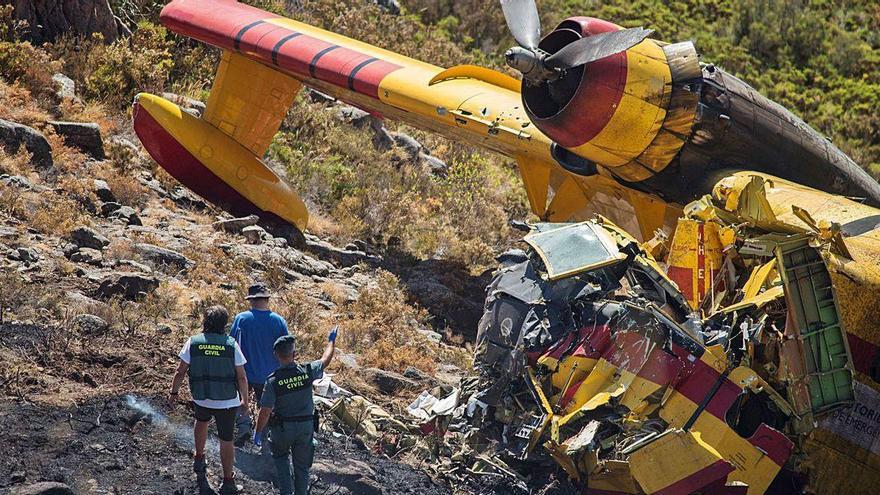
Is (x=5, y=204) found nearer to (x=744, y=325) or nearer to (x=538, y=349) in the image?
(x=538, y=349)

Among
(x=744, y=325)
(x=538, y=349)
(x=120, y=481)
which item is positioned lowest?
(x=120, y=481)

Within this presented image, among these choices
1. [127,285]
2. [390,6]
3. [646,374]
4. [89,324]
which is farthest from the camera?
[390,6]

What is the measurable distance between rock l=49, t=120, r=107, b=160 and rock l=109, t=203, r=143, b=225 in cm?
179

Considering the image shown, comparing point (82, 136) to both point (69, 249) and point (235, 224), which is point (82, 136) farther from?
point (69, 249)

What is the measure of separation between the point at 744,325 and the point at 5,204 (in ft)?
25.7

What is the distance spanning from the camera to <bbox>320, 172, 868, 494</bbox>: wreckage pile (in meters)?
8.31

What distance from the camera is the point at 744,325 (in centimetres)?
858

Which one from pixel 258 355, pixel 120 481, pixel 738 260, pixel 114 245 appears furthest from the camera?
pixel 114 245

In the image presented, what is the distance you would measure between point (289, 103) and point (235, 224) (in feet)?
10.0

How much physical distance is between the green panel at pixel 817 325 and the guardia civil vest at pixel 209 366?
422 centimetres

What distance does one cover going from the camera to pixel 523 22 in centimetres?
1172

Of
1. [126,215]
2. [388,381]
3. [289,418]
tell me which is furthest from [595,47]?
[126,215]

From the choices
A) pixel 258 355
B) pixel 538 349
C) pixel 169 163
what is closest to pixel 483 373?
pixel 538 349

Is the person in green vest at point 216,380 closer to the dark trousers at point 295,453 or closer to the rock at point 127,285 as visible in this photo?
the dark trousers at point 295,453
